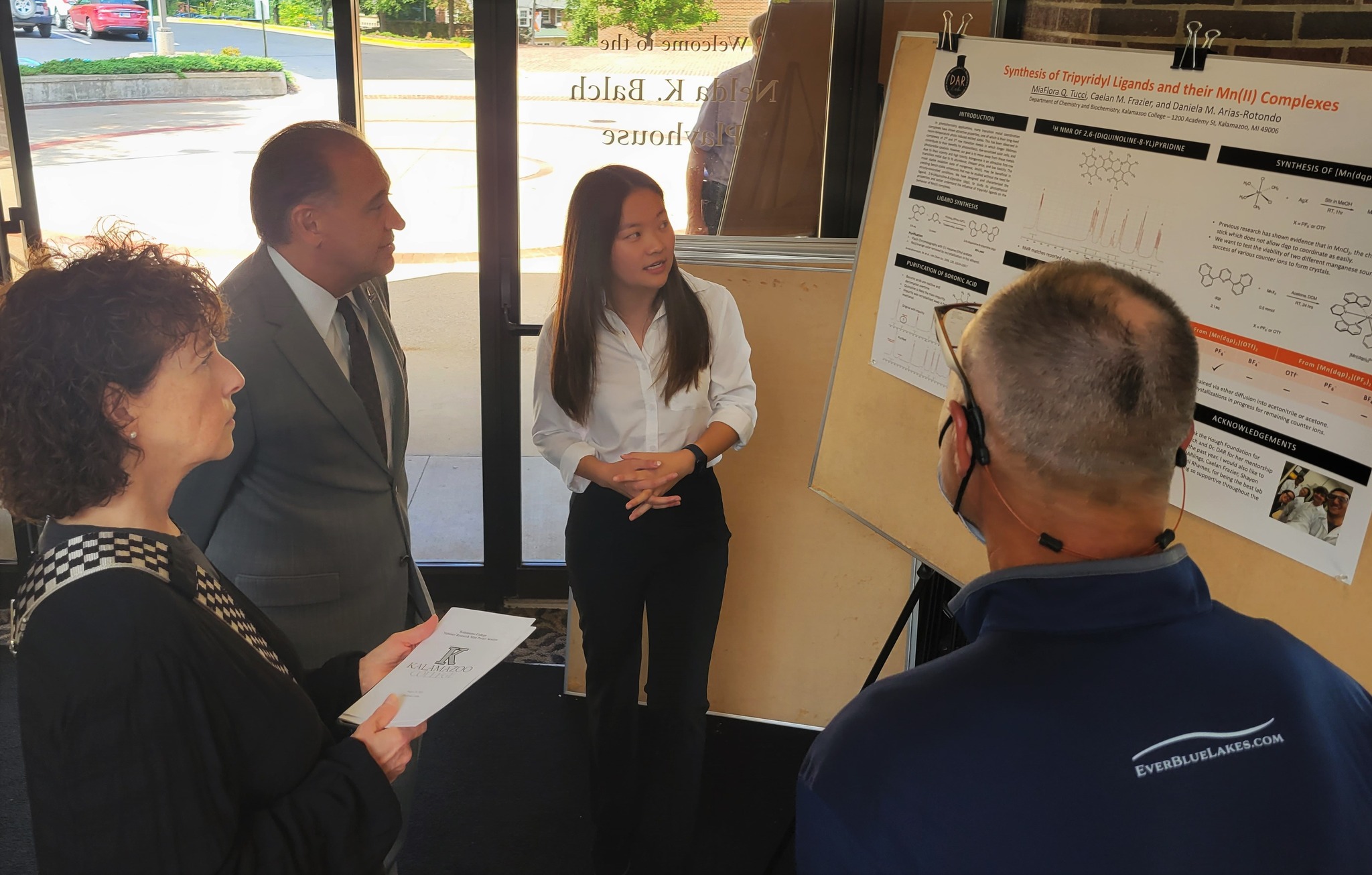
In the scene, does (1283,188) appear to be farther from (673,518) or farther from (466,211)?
(466,211)

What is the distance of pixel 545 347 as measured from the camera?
2.40 m

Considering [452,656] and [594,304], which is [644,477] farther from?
[452,656]

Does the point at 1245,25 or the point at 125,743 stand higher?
the point at 1245,25

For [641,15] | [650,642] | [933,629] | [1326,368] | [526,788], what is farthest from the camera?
[641,15]

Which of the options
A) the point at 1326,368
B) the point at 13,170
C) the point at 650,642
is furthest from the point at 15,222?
the point at 1326,368

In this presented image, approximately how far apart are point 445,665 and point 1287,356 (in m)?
1.40

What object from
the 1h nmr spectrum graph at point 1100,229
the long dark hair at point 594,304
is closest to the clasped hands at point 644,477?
the long dark hair at point 594,304

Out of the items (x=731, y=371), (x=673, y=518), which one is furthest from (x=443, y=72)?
(x=673, y=518)

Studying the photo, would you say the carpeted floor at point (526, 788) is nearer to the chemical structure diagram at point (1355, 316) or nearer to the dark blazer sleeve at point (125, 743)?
the dark blazer sleeve at point (125, 743)

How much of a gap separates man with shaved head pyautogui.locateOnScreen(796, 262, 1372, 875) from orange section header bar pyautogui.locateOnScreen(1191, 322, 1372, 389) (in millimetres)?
542

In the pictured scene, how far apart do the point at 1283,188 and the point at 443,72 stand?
8.49 ft

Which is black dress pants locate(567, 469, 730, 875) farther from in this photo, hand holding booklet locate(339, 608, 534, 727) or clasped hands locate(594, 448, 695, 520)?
hand holding booklet locate(339, 608, 534, 727)

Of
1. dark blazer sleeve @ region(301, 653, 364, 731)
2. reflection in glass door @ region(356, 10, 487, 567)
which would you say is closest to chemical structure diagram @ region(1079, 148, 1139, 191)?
dark blazer sleeve @ region(301, 653, 364, 731)

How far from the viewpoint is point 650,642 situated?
236 centimetres
